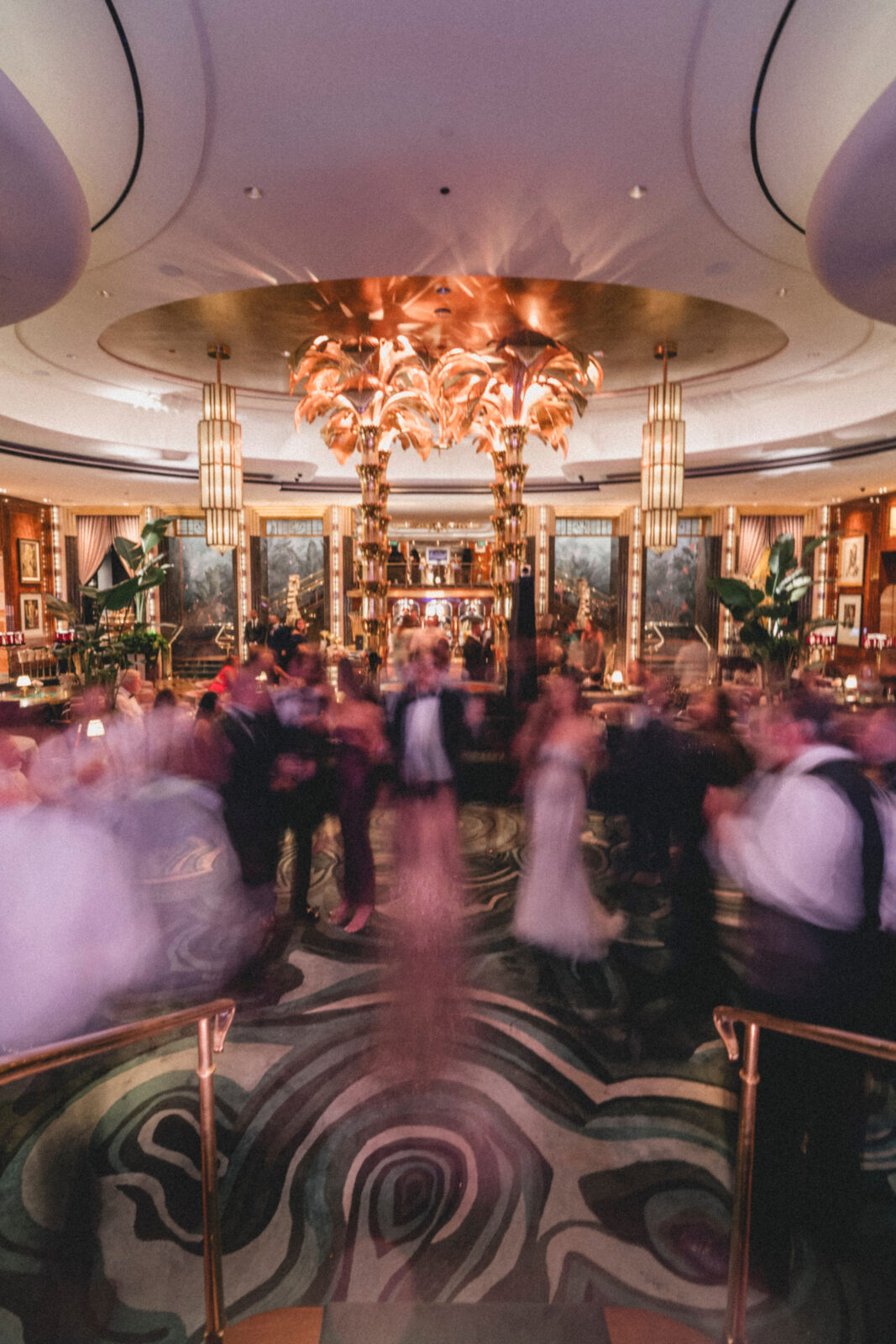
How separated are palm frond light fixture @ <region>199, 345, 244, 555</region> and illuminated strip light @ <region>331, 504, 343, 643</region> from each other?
24.9ft

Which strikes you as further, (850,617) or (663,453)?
(850,617)

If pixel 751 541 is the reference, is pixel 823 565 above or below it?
below

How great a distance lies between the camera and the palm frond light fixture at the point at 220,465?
7000 mm

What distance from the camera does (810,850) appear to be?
221 centimetres

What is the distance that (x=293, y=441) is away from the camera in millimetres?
11398

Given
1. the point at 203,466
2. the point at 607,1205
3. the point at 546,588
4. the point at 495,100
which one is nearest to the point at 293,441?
the point at 203,466

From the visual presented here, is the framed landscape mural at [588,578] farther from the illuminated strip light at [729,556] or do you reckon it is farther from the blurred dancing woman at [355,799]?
the blurred dancing woman at [355,799]

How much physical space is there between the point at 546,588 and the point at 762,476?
5376 mm

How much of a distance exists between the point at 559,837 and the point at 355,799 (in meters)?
1.31

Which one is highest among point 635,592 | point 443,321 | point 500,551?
point 443,321

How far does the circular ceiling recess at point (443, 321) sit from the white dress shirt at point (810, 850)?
17.2 ft

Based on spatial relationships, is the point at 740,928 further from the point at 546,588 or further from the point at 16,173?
the point at 546,588

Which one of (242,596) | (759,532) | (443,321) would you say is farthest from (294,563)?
(759,532)

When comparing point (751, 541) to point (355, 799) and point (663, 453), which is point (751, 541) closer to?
point (663, 453)
